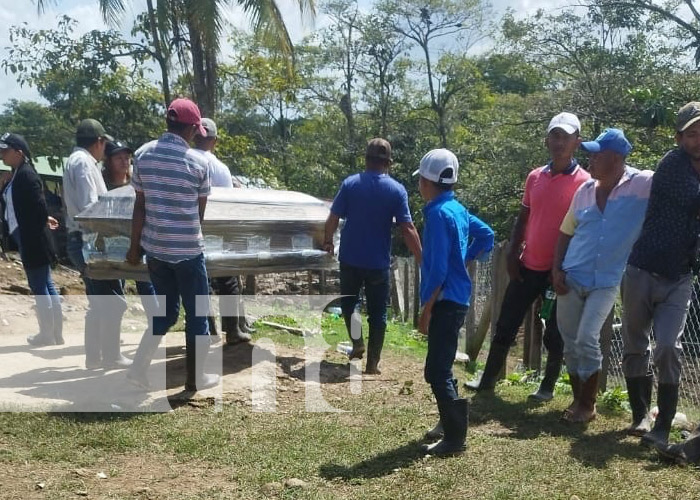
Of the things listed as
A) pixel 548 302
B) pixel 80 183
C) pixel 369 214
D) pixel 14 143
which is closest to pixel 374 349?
pixel 369 214

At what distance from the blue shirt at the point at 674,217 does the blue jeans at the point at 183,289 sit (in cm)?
264

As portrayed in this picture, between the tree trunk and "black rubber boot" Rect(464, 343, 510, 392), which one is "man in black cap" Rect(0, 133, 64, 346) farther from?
the tree trunk

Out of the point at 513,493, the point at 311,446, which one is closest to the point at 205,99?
the point at 311,446

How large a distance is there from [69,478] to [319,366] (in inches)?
106

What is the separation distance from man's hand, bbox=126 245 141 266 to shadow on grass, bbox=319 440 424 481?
6.22 ft

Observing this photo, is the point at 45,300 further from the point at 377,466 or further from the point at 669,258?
the point at 669,258

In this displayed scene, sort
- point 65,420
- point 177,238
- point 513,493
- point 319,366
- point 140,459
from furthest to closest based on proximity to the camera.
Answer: point 319,366 < point 177,238 < point 65,420 < point 140,459 < point 513,493

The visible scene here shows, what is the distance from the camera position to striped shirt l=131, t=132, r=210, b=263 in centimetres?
470

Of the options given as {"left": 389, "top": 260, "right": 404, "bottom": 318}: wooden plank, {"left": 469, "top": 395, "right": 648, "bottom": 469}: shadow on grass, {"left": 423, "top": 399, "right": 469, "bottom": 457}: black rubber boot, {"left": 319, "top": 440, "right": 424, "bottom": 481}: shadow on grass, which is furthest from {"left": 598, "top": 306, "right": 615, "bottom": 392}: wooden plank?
{"left": 389, "top": 260, "right": 404, "bottom": 318}: wooden plank

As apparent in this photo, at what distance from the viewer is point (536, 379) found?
20.8 feet

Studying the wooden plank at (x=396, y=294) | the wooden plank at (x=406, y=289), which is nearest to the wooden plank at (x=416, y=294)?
the wooden plank at (x=406, y=289)

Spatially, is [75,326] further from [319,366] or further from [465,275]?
[465,275]

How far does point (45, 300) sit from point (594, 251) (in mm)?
4478

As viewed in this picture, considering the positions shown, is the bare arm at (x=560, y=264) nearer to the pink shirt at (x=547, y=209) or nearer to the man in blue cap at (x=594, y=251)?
the man in blue cap at (x=594, y=251)
